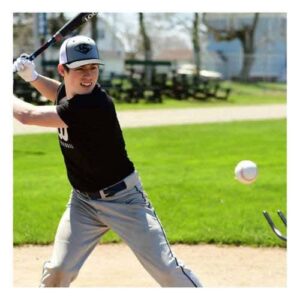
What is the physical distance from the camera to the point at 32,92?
930 inches

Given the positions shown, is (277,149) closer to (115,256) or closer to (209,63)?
(115,256)

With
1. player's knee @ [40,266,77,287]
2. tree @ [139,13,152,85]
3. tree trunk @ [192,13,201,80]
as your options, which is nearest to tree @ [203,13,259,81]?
tree trunk @ [192,13,201,80]

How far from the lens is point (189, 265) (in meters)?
6.94

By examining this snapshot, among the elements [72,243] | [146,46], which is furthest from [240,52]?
[72,243]

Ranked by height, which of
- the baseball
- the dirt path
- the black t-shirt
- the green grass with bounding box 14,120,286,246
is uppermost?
the black t-shirt

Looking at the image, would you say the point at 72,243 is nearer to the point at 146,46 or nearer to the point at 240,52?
the point at 146,46

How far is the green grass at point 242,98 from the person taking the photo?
26938 millimetres

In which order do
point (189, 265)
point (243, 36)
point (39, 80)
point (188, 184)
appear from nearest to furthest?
point (39, 80)
point (189, 265)
point (188, 184)
point (243, 36)

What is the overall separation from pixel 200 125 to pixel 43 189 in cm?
1038

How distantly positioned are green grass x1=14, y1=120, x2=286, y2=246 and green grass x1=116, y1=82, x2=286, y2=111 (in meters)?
7.49

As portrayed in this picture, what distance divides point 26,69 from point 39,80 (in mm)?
149

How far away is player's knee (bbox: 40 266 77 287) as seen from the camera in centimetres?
482

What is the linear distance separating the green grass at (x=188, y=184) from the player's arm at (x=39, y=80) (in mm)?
2758

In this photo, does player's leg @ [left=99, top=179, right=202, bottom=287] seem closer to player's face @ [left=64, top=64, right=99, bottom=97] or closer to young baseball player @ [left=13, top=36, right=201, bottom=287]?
young baseball player @ [left=13, top=36, right=201, bottom=287]
